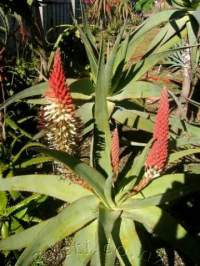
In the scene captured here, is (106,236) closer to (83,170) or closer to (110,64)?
(83,170)

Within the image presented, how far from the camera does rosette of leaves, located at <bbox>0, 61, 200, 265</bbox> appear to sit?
1.69 meters

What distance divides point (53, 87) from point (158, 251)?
1276 mm

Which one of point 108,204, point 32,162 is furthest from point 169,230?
point 32,162

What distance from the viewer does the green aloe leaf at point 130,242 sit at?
177 cm

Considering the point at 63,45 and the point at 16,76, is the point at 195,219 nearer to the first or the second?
the point at 16,76

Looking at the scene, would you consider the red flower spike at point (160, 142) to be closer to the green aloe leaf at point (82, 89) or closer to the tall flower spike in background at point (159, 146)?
the tall flower spike in background at point (159, 146)

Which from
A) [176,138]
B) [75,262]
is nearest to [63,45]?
[176,138]

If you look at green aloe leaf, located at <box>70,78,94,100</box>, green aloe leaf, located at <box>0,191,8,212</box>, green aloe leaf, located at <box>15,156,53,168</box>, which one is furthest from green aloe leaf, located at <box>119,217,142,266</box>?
green aloe leaf, located at <box>70,78,94,100</box>

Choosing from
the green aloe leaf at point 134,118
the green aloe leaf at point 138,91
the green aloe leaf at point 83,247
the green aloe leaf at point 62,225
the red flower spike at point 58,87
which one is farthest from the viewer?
the green aloe leaf at point 134,118

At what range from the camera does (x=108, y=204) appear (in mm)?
1865

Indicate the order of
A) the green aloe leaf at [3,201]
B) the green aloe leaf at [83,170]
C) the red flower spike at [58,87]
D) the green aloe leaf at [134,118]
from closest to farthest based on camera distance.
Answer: the red flower spike at [58,87] → the green aloe leaf at [83,170] → the green aloe leaf at [3,201] → the green aloe leaf at [134,118]

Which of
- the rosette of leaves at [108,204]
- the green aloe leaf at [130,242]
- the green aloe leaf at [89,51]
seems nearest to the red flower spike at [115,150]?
the rosette of leaves at [108,204]

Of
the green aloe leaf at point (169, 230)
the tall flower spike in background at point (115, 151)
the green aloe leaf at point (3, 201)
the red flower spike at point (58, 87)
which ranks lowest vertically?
the green aloe leaf at point (3, 201)

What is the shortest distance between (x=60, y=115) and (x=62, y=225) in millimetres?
539
